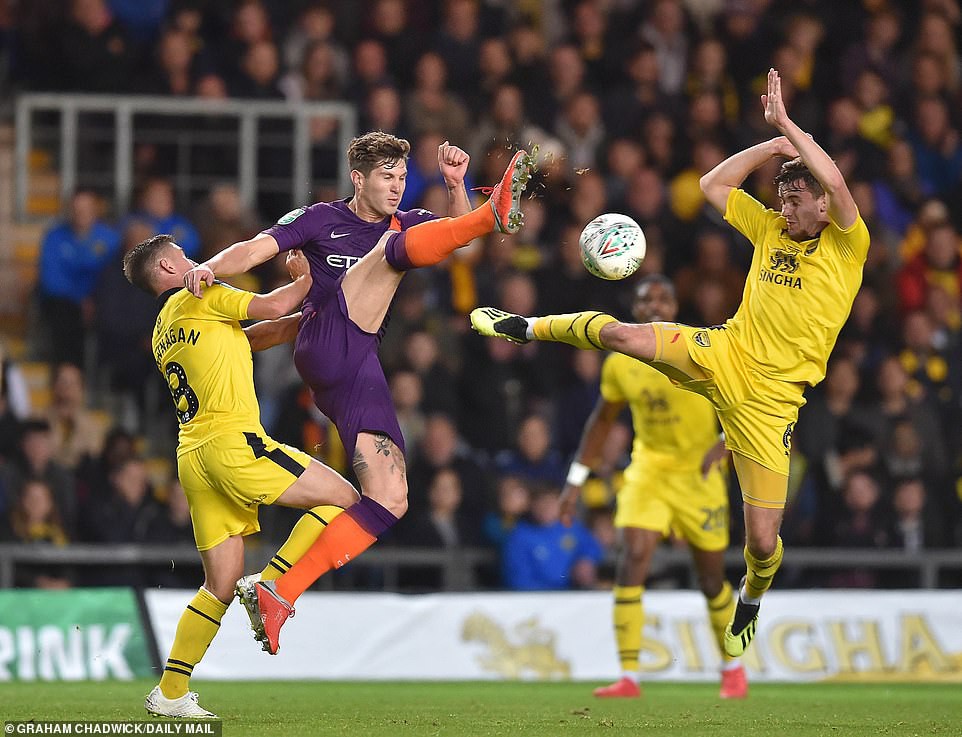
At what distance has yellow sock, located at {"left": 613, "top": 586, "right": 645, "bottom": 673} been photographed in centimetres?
1081

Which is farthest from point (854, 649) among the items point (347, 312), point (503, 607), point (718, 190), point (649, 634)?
point (347, 312)

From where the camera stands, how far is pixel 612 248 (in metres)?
9.02

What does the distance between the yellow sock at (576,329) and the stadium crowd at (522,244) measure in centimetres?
365

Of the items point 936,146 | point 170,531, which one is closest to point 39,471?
point 170,531

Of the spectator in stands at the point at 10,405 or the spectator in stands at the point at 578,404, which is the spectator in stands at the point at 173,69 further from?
the spectator in stands at the point at 578,404

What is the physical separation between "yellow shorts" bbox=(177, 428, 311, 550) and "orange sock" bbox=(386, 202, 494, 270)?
111 cm

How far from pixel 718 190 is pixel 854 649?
500 cm

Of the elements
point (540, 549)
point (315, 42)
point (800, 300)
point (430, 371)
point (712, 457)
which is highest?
point (315, 42)

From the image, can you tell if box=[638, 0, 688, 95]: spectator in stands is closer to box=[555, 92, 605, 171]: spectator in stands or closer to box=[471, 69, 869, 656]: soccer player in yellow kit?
box=[555, 92, 605, 171]: spectator in stands

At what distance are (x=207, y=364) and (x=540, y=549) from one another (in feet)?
16.1

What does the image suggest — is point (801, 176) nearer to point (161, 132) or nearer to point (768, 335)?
point (768, 335)

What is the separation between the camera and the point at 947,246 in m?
15.0

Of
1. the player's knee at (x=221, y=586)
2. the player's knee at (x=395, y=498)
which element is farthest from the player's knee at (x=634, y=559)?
the player's knee at (x=221, y=586)

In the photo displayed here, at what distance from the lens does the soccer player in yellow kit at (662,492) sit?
1080 centimetres
